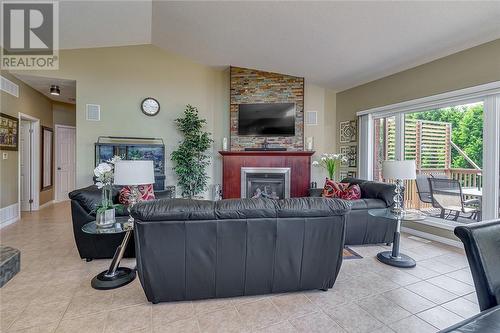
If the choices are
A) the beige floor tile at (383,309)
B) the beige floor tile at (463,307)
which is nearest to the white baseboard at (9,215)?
the beige floor tile at (383,309)

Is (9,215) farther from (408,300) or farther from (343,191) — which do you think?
(408,300)

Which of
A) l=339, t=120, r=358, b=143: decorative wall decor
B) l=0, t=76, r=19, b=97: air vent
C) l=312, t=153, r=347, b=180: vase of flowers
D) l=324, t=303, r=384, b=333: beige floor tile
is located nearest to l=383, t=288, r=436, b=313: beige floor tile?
l=324, t=303, r=384, b=333: beige floor tile

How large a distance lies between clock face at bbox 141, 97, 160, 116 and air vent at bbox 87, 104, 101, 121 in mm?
822

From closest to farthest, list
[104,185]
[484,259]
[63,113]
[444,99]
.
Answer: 1. [484,259]
2. [104,185]
3. [444,99]
4. [63,113]

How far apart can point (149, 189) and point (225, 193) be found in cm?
235

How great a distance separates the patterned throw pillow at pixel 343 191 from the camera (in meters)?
3.69

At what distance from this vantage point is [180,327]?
1834mm

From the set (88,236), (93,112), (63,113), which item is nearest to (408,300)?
(88,236)

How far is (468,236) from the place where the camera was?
1.31 meters

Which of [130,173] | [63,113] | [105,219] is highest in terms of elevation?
[63,113]

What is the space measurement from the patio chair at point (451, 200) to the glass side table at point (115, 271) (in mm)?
4289

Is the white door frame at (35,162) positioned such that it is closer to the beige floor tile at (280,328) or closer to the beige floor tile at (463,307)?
the beige floor tile at (280,328)

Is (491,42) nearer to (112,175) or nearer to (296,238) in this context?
(296,238)

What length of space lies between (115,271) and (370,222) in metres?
3.12
